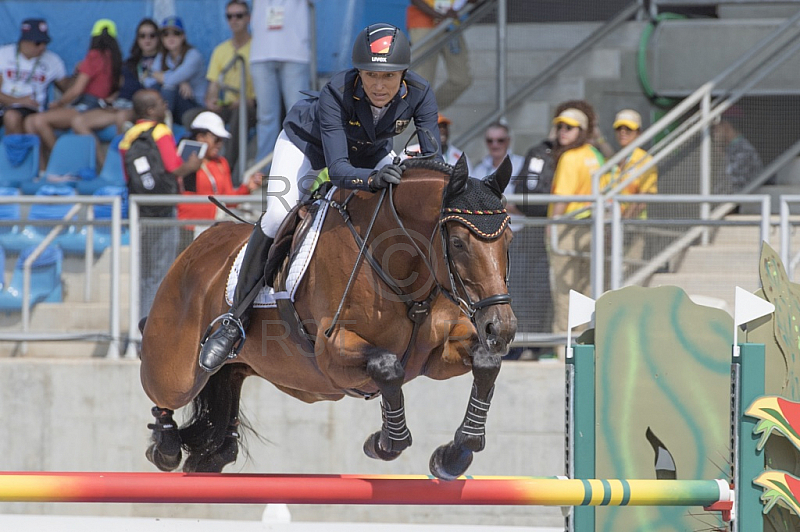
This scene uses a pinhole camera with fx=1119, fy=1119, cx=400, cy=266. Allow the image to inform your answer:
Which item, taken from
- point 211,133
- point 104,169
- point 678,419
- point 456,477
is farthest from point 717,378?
point 104,169

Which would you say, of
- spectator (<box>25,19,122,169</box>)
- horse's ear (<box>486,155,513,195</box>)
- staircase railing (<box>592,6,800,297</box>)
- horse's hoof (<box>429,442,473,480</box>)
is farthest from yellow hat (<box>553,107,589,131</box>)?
spectator (<box>25,19,122,169</box>)

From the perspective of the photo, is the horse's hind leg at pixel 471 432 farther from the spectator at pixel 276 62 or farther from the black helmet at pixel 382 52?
the spectator at pixel 276 62

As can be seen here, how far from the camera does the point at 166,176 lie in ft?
25.2

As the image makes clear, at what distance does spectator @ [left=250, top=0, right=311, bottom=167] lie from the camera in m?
8.91

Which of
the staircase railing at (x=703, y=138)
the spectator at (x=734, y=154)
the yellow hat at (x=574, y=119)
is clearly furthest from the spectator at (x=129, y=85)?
the spectator at (x=734, y=154)

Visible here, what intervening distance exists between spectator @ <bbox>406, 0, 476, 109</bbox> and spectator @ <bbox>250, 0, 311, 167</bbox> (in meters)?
0.96

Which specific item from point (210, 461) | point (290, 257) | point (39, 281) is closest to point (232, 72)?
point (39, 281)

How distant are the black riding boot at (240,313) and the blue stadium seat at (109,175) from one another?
4702mm

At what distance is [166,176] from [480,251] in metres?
4.37

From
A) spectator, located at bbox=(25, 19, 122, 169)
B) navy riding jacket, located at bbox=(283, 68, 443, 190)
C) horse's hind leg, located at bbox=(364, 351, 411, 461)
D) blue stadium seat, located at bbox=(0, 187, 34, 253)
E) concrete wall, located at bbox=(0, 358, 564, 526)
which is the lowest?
concrete wall, located at bbox=(0, 358, 564, 526)

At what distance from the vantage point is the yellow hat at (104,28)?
1026 cm

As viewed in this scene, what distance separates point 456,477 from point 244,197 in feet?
10.7

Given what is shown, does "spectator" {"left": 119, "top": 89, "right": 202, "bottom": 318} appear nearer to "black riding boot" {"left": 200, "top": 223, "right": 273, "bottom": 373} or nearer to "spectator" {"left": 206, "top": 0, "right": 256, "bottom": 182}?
"spectator" {"left": 206, "top": 0, "right": 256, "bottom": 182}

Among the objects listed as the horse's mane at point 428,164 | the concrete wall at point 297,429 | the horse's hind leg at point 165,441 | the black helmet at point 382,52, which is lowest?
the concrete wall at point 297,429
